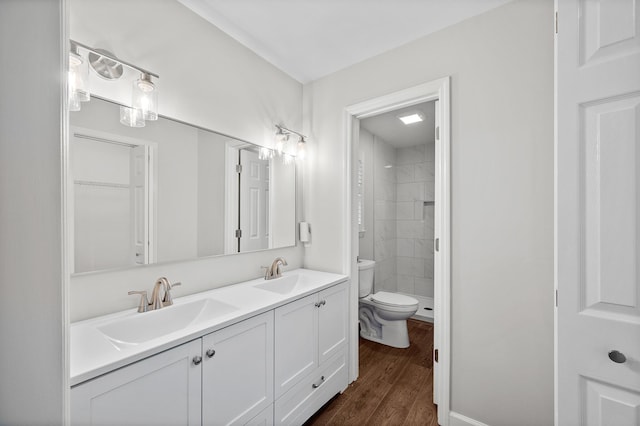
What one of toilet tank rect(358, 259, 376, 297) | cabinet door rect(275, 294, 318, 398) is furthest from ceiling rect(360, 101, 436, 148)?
cabinet door rect(275, 294, 318, 398)

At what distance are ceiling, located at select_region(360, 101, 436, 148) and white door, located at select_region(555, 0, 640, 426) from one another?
5.85 feet

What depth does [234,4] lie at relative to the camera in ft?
5.24

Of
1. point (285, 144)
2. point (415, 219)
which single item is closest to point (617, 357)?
point (285, 144)

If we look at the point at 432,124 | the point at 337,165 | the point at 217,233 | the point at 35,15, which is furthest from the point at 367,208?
the point at 35,15

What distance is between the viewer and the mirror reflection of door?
1186 millimetres

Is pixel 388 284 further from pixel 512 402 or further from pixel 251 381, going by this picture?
pixel 251 381

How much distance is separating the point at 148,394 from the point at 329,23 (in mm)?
2137

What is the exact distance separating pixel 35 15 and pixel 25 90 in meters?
0.13

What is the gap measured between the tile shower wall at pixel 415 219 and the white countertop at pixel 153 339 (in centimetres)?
265

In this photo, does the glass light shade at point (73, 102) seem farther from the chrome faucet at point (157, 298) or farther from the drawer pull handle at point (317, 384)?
the drawer pull handle at point (317, 384)

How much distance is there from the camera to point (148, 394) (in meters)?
0.95

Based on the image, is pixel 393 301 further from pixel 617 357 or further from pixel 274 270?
pixel 617 357

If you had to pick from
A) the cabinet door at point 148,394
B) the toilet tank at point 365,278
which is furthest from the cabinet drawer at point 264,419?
the toilet tank at point 365,278

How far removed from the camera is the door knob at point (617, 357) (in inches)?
34.5
